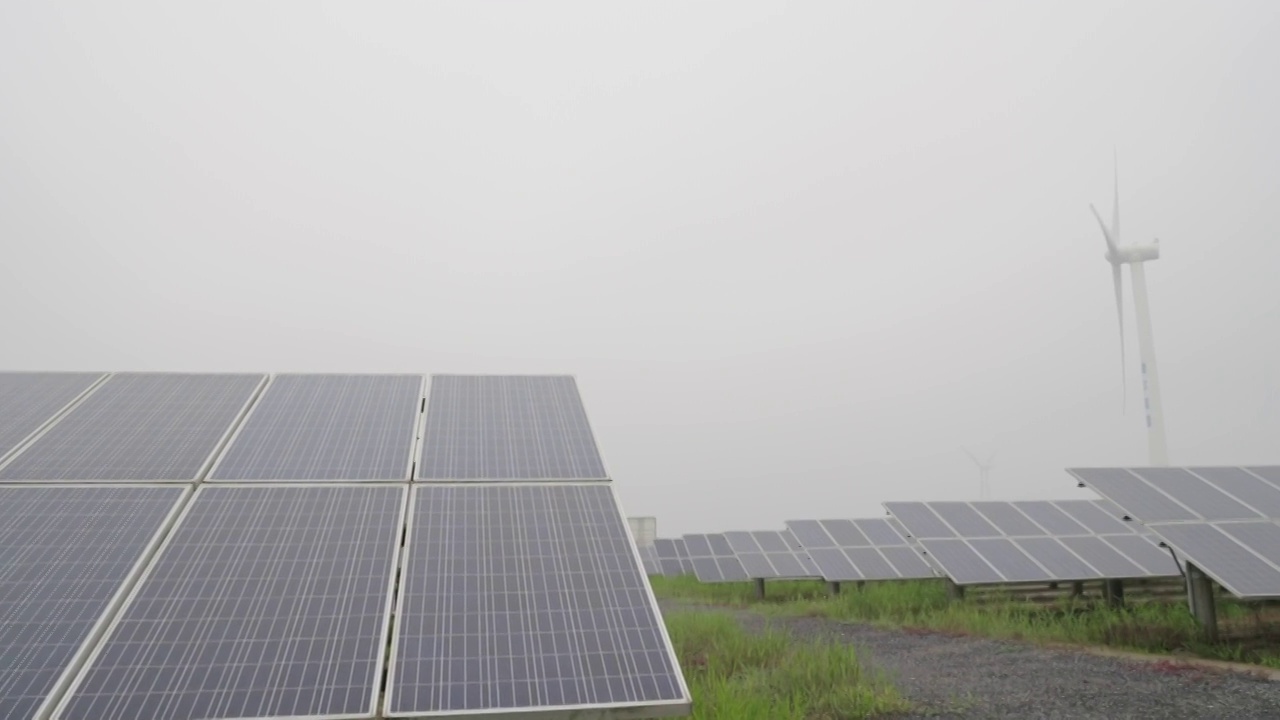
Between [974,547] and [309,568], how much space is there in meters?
16.4

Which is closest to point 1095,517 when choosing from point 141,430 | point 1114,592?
point 1114,592

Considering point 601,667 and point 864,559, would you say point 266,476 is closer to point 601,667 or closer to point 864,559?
point 601,667

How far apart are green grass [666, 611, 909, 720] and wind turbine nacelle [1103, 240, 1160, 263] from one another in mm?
36276

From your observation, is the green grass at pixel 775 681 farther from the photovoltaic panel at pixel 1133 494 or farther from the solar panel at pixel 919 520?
the solar panel at pixel 919 520

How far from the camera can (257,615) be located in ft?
19.5

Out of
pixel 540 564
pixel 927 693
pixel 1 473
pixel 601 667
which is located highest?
pixel 1 473

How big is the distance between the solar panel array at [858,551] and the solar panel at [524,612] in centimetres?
1530

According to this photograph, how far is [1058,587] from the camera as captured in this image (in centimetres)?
2072

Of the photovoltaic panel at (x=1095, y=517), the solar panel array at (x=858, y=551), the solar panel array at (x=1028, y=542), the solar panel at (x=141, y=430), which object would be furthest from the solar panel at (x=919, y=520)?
the solar panel at (x=141, y=430)

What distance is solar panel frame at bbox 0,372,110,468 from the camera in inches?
323

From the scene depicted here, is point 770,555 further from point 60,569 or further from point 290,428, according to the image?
point 60,569

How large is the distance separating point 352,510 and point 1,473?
339 cm

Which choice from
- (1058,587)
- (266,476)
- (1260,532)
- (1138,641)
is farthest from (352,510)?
(1058,587)

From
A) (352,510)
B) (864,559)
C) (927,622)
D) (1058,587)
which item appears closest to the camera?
(352,510)
